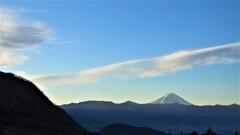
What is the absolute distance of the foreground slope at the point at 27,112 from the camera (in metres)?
54.4

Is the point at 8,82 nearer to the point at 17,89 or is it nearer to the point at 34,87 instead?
the point at 17,89

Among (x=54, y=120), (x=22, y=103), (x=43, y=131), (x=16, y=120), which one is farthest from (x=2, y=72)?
(x=43, y=131)

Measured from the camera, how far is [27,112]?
215 feet

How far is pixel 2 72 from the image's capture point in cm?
7394

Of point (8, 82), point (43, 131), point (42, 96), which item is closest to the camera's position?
point (43, 131)

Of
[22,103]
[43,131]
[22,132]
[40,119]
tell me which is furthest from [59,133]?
[22,103]

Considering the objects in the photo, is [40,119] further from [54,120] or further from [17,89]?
[17,89]

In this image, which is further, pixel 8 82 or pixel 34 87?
pixel 34 87

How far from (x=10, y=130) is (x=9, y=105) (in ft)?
49.6

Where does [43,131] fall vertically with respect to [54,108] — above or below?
below

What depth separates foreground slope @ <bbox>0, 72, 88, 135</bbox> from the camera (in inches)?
2142

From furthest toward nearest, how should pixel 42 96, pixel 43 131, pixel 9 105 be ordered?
pixel 42 96
pixel 9 105
pixel 43 131

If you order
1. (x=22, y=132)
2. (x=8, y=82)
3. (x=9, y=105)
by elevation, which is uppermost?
(x=8, y=82)

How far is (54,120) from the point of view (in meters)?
67.0
